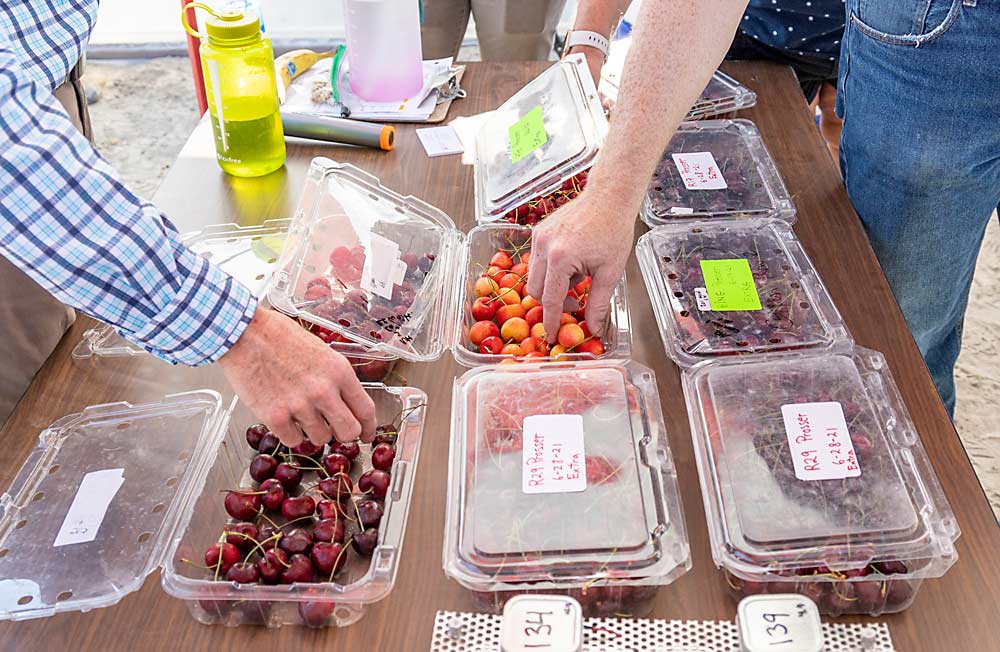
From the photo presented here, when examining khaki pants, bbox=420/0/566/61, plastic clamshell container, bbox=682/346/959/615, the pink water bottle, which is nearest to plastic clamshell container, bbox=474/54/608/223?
the pink water bottle

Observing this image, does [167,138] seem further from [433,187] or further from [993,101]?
[993,101]

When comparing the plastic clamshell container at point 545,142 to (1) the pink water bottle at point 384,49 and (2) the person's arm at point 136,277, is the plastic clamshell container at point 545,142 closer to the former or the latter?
(1) the pink water bottle at point 384,49

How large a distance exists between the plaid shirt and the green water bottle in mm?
531

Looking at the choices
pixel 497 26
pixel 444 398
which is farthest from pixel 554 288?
pixel 497 26

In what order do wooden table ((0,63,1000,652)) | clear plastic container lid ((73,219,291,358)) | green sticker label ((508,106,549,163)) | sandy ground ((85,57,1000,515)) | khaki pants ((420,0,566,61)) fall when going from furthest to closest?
khaki pants ((420,0,566,61)) < sandy ground ((85,57,1000,515)) < green sticker label ((508,106,549,163)) < clear plastic container lid ((73,219,291,358)) < wooden table ((0,63,1000,652))

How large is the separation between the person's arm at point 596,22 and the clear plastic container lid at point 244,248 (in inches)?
28.0

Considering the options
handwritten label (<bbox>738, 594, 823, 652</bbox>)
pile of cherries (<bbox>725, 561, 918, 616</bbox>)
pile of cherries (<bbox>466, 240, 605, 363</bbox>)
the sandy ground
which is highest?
handwritten label (<bbox>738, 594, 823, 652</bbox>)

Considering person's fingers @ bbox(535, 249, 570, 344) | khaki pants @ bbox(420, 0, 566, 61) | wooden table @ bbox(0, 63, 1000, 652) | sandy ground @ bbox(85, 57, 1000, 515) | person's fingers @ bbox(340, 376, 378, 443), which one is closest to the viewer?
wooden table @ bbox(0, 63, 1000, 652)

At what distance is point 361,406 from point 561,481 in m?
0.26

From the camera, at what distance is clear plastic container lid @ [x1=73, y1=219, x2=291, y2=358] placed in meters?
Result: 1.41

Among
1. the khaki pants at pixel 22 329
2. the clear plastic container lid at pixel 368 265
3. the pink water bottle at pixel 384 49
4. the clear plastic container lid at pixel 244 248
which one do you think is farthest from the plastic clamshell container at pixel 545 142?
the khaki pants at pixel 22 329

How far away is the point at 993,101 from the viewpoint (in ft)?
4.42

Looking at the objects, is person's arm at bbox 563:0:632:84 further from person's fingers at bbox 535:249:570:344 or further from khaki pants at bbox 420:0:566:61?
khaki pants at bbox 420:0:566:61

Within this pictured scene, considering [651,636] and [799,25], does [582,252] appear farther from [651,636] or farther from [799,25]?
[799,25]
